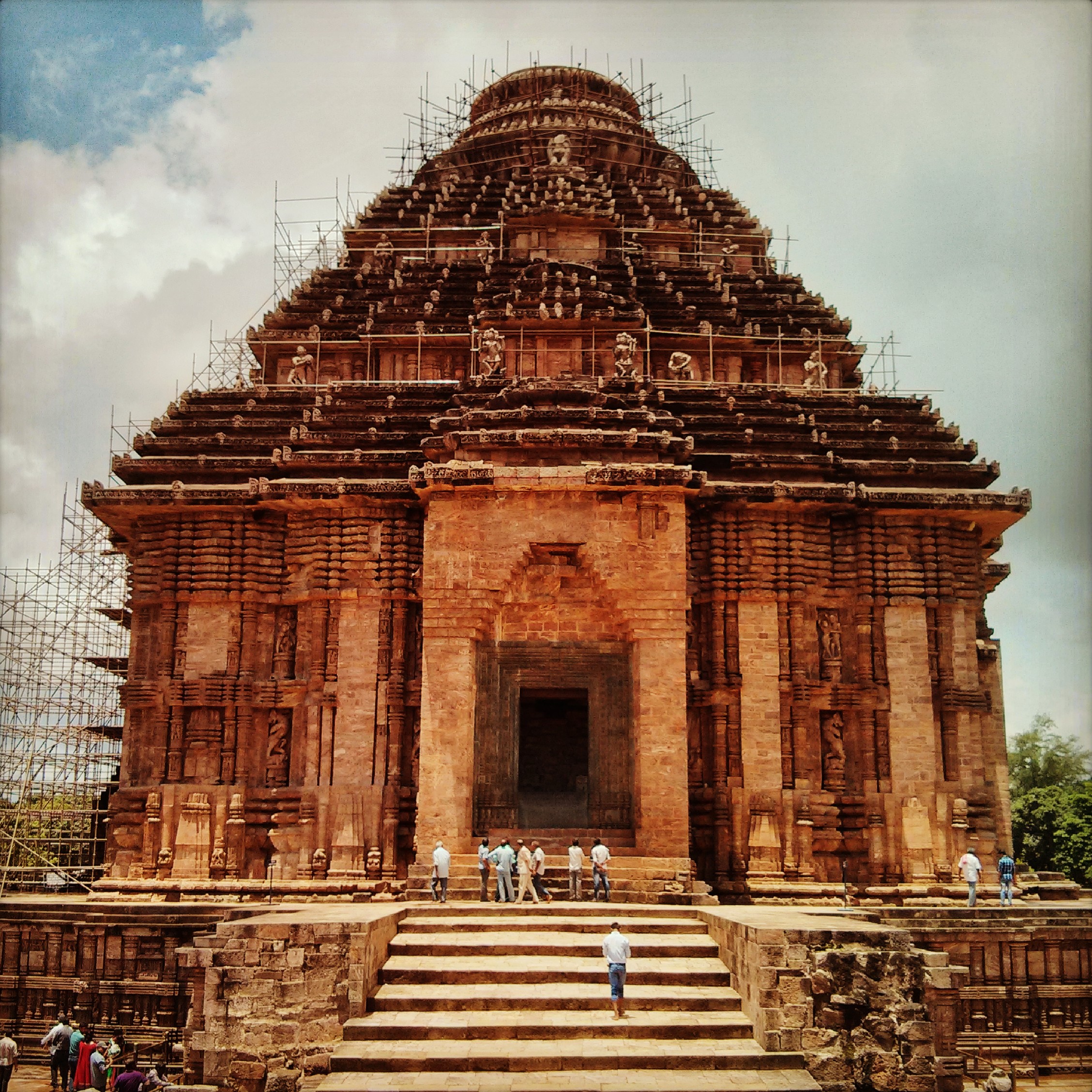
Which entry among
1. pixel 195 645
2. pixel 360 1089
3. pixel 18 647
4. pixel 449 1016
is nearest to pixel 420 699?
pixel 195 645

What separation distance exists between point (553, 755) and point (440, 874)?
22.6ft

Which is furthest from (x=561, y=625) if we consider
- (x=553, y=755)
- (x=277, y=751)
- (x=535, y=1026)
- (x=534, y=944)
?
(x=535, y=1026)

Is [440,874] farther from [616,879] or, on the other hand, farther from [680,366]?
[680,366]

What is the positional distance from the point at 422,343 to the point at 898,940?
17987 mm

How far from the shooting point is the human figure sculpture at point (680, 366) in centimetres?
2827

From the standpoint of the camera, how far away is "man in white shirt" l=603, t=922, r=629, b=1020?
15992 millimetres

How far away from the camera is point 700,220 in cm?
3547

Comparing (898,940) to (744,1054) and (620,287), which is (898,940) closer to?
(744,1054)

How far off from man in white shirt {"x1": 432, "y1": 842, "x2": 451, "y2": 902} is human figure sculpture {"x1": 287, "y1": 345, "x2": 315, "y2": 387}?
502 inches

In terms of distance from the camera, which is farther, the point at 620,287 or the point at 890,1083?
the point at 620,287

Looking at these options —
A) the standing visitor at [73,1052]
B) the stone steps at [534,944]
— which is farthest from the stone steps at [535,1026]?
the standing visitor at [73,1052]

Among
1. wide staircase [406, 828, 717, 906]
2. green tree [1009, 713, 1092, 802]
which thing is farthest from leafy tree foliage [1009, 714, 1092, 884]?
wide staircase [406, 828, 717, 906]

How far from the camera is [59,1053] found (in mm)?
19844

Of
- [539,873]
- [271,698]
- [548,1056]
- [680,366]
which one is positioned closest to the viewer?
[548,1056]
